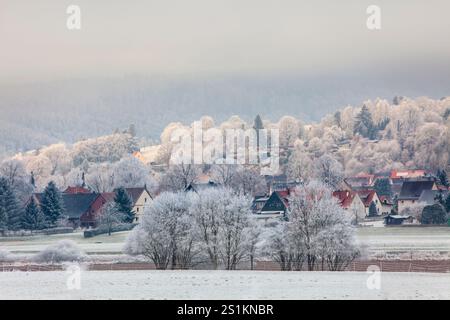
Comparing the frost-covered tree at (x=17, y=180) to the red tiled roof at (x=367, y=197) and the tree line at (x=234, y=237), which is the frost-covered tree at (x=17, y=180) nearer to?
the red tiled roof at (x=367, y=197)

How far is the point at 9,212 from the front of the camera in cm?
6656

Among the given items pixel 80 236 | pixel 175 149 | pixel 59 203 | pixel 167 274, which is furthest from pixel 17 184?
pixel 167 274

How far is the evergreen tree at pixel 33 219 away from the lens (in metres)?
64.6

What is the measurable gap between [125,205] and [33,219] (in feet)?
20.0

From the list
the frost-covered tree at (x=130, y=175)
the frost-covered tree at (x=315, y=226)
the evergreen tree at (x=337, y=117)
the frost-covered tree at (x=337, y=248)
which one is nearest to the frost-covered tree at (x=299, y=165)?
the frost-covered tree at (x=130, y=175)

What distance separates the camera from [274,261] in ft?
123

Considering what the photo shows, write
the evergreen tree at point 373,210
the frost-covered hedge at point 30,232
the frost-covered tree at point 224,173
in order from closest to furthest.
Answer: the frost-covered hedge at point 30,232 < the evergreen tree at point 373,210 < the frost-covered tree at point 224,173

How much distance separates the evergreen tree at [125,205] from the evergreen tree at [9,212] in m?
6.71

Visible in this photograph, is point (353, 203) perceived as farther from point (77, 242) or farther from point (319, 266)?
point (319, 266)

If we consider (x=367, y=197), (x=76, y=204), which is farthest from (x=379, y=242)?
(x=367, y=197)

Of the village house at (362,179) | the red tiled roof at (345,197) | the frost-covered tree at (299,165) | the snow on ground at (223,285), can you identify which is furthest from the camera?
the frost-covered tree at (299,165)

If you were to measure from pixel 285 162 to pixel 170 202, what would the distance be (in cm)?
9266
